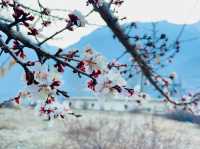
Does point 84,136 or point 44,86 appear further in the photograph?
point 84,136

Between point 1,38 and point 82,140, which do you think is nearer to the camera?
point 1,38

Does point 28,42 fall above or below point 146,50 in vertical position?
below

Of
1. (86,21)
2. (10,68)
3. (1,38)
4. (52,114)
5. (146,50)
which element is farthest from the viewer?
(146,50)

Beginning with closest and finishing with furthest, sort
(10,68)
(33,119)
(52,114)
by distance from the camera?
(10,68) < (52,114) < (33,119)

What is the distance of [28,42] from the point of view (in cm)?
196

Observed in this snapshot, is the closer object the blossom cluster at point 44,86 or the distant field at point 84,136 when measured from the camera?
the blossom cluster at point 44,86

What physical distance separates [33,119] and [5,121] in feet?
8.68

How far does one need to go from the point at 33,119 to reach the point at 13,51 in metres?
17.5

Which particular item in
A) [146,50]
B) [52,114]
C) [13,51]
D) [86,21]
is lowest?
[52,114]

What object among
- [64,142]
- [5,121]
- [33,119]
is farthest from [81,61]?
[33,119]

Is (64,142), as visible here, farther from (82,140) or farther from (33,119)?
(33,119)

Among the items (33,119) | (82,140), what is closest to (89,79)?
(82,140)

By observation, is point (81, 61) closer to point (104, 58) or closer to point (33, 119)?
point (104, 58)

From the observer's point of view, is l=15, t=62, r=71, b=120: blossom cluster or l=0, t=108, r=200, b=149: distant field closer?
l=15, t=62, r=71, b=120: blossom cluster
